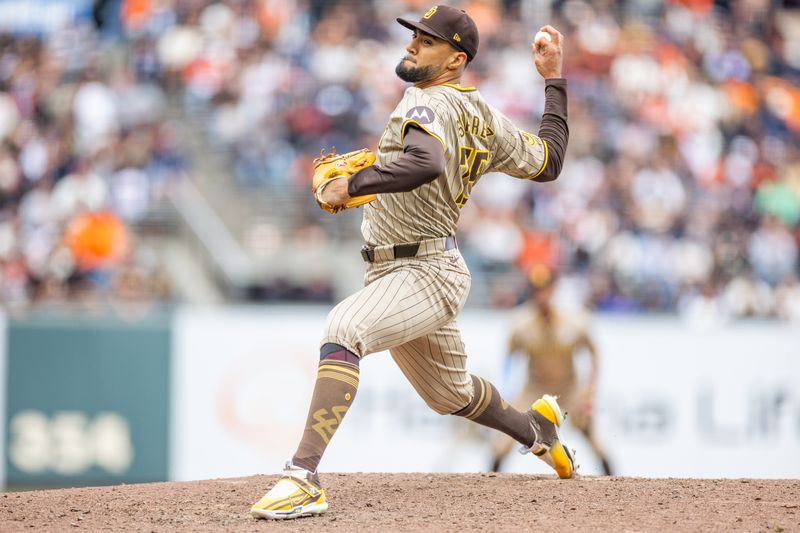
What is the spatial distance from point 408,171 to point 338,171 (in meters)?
0.33

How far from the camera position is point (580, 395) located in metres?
9.41

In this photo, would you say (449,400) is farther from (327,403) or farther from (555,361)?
Answer: (555,361)

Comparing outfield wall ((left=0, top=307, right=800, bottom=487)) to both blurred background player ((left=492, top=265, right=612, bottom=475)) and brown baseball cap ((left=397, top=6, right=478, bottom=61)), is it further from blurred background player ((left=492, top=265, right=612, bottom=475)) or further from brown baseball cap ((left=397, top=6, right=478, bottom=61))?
brown baseball cap ((left=397, top=6, right=478, bottom=61))

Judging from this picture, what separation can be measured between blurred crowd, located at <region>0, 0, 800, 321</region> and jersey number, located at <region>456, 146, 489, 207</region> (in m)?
6.56

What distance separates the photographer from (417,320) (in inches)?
182

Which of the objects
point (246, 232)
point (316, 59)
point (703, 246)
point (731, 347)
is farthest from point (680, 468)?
point (316, 59)

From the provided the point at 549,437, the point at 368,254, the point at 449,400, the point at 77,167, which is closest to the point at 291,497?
the point at 449,400

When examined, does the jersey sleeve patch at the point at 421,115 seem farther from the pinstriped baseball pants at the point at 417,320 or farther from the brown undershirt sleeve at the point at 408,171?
the pinstriped baseball pants at the point at 417,320

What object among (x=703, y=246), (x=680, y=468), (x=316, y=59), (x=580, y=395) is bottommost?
(x=680, y=468)

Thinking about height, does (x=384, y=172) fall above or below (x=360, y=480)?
above

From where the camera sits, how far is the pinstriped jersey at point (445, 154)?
4582 mm

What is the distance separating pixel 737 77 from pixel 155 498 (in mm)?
11828

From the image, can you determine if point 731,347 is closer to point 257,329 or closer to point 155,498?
point 257,329

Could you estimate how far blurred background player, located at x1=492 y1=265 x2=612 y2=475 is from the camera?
9344 millimetres
